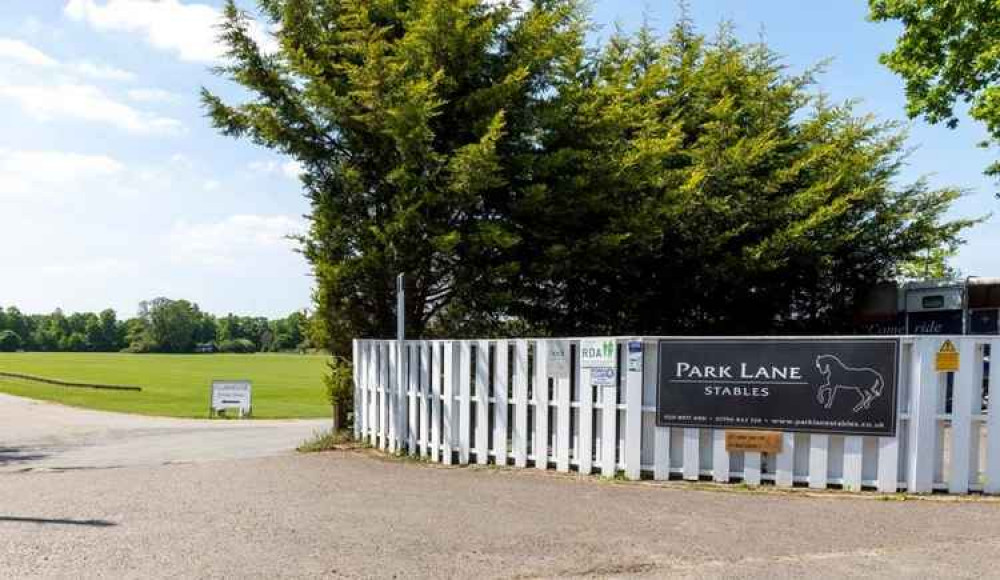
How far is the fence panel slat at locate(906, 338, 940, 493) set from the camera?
25.7 feet

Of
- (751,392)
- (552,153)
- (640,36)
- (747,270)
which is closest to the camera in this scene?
(751,392)

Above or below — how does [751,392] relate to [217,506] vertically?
above

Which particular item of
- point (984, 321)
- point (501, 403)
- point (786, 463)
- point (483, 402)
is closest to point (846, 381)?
point (786, 463)

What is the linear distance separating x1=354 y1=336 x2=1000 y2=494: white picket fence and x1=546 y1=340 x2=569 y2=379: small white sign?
0.21 feet

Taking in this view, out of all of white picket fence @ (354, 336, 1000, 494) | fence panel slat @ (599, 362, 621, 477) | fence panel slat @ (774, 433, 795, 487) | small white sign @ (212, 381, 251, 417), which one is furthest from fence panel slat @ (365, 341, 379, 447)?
small white sign @ (212, 381, 251, 417)

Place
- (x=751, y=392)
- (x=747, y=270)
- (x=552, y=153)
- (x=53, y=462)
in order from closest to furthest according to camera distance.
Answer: (x=751, y=392), (x=552, y=153), (x=53, y=462), (x=747, y=270)

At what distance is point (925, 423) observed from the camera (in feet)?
25.7

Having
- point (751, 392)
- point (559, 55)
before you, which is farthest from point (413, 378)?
point (559, 55)

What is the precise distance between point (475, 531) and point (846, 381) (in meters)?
4.29

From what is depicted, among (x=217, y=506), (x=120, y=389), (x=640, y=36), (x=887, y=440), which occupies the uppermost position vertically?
(x=640, y=36)

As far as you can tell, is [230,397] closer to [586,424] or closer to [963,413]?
[586,424]

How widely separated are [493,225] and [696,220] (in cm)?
512

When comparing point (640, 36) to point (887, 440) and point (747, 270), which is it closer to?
point (747, 270)

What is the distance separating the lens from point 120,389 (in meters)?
39.9
